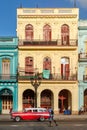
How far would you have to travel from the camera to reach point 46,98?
2219 inches

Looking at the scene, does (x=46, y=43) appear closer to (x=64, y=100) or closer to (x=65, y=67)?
(x=65, y=67)

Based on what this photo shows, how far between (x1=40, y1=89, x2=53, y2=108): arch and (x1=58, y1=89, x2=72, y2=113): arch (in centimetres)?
112

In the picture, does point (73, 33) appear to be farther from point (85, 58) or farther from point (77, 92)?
point (77, 92)

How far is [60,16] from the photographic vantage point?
55625mm

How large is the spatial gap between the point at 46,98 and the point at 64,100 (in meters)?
2.25

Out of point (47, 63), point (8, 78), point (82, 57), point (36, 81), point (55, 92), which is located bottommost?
point (55, 92)

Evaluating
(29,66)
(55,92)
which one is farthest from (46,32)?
(55,92)

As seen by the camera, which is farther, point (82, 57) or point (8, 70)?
point (8, 70)

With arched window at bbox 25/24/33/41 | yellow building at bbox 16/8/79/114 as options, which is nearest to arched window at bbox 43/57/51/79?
yellow building at bbox 16/8/79/114

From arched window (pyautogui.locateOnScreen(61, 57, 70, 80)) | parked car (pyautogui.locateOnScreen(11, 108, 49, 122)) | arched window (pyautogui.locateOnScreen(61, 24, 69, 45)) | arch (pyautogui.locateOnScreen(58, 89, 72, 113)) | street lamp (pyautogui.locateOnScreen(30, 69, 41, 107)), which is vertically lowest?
parked car (pyautogui.locateOnScreen(11, 108, 49, 122))

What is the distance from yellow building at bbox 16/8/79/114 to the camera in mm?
54531

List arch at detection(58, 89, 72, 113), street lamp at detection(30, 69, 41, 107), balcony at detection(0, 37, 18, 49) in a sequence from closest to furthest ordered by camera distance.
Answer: street lamp at detection(30, 69, 41, 107) → balcony at detection(0, 37, 18, 49) → arch at detection(58, 89, 72, 113)

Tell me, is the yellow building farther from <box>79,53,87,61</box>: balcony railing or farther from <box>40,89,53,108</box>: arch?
<box>79,53,87,61</box>: balcony railing

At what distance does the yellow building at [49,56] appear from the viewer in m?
54.5
